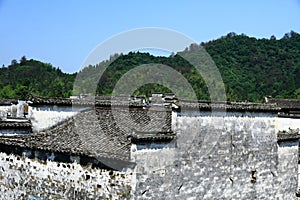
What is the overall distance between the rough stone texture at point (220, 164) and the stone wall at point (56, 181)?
0.72 metres

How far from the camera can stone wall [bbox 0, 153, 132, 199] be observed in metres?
11.0

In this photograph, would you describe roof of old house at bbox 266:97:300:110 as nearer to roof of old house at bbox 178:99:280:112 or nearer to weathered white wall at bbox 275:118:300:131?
weathered white wall at bbox 275:118:300:131

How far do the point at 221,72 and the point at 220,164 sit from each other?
68.1 meters

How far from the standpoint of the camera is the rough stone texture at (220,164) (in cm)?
1141

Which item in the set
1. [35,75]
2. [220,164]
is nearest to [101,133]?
[220,164]

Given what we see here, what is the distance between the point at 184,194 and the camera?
12.1 meters

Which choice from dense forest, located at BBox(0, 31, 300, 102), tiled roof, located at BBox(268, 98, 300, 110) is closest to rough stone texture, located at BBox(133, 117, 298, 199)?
tiled roof, located at BBox(268, 98, 300, 110)

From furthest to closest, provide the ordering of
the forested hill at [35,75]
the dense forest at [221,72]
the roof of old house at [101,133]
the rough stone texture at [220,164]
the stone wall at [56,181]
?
the forested hill at [35,75] → the dense forest at [221,72] → the roof of old house at [101,133] → the rough stone texture at [220,164] → the stone wall at [56,181]

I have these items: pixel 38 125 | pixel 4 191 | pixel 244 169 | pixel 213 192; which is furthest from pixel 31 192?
pixel 244 169

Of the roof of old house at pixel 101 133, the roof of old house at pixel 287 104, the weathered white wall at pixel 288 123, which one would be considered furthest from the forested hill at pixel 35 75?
the roof of old house at pixel 101 133

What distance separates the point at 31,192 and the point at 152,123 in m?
4.50

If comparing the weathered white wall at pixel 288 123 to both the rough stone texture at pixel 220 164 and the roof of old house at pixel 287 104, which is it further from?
the rough stone texture at pixel 220 164

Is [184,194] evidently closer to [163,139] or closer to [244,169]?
[163,139]

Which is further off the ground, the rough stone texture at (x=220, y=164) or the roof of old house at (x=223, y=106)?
the roof of old house at (x=223, y=106)
